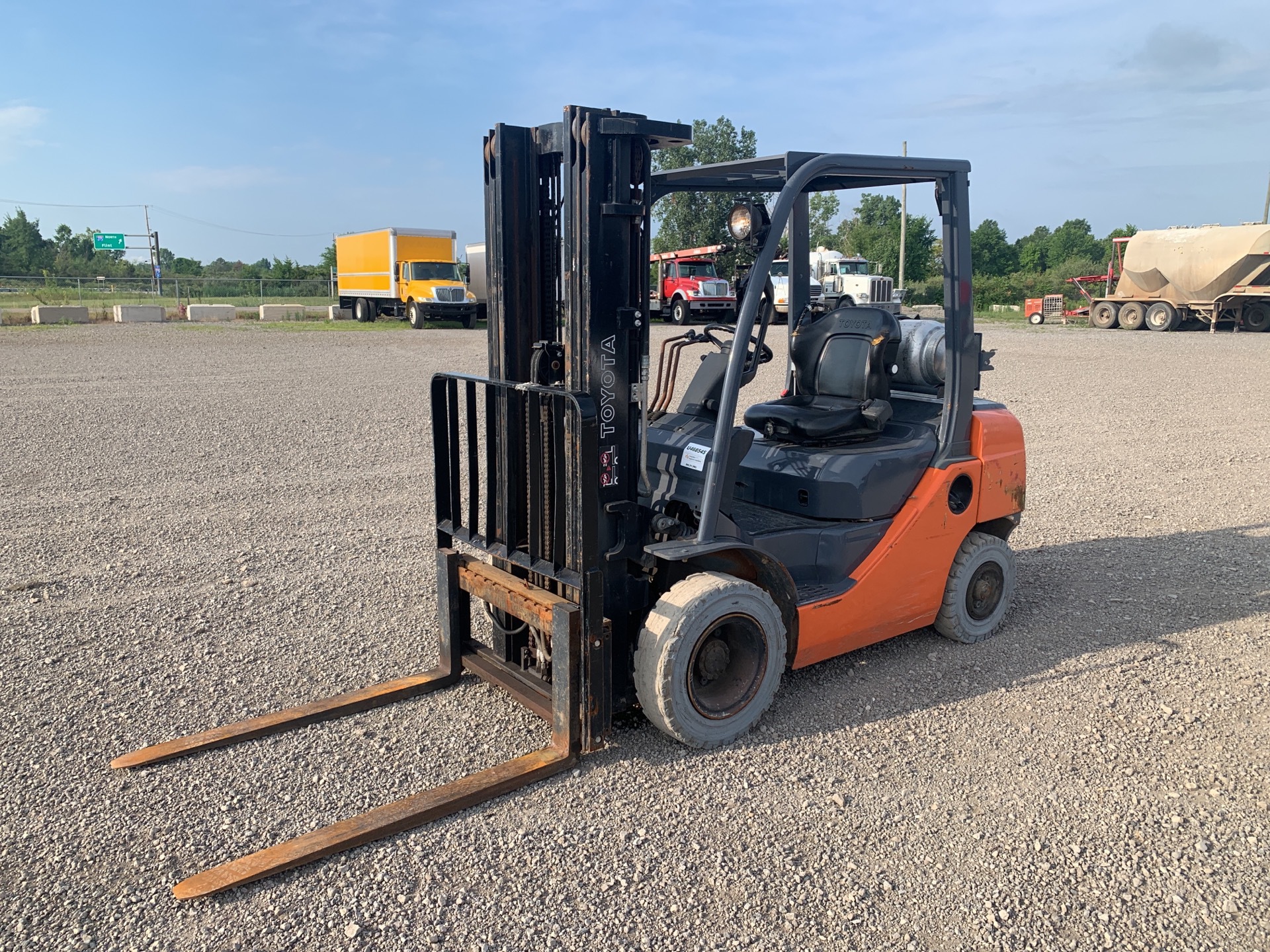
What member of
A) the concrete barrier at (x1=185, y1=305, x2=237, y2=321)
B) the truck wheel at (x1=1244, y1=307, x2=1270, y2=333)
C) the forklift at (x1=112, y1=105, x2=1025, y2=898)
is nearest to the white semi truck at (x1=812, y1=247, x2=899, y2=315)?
the truck wheel at (x1=1244, y1=307, x2=1270, y2=333)

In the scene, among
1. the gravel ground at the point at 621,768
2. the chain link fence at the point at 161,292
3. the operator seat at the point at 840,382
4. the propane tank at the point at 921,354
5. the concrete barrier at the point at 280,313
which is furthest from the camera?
the chain link fence at the point at 161,292

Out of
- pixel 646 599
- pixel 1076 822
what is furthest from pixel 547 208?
pixel 1076 822

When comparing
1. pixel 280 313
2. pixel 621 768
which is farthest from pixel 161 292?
pixel 621 768

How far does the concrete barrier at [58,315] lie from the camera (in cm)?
2883

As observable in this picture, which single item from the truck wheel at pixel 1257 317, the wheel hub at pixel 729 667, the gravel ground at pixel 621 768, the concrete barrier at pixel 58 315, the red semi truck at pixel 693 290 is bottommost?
the gravel ground at pixel 621 768

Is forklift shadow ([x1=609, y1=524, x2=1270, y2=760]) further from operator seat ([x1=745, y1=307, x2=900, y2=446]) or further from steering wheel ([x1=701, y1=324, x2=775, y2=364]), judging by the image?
steering wheel ([x1=701, y1=324, x2=775, y2=364])

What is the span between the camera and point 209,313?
111ft

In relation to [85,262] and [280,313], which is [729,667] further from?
[85,262]

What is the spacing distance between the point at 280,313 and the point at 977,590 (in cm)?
3364

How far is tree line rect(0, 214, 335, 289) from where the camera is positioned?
188 feet

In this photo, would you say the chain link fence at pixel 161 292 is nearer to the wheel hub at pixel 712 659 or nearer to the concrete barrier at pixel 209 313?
the concrete barrier at pixel 209 313

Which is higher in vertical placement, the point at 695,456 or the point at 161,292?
the point at 161,292

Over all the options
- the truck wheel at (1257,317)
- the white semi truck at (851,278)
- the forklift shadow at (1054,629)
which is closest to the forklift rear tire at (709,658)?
the forklift shadow at (1054,629)

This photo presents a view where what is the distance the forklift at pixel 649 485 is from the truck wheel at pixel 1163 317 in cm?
3197
